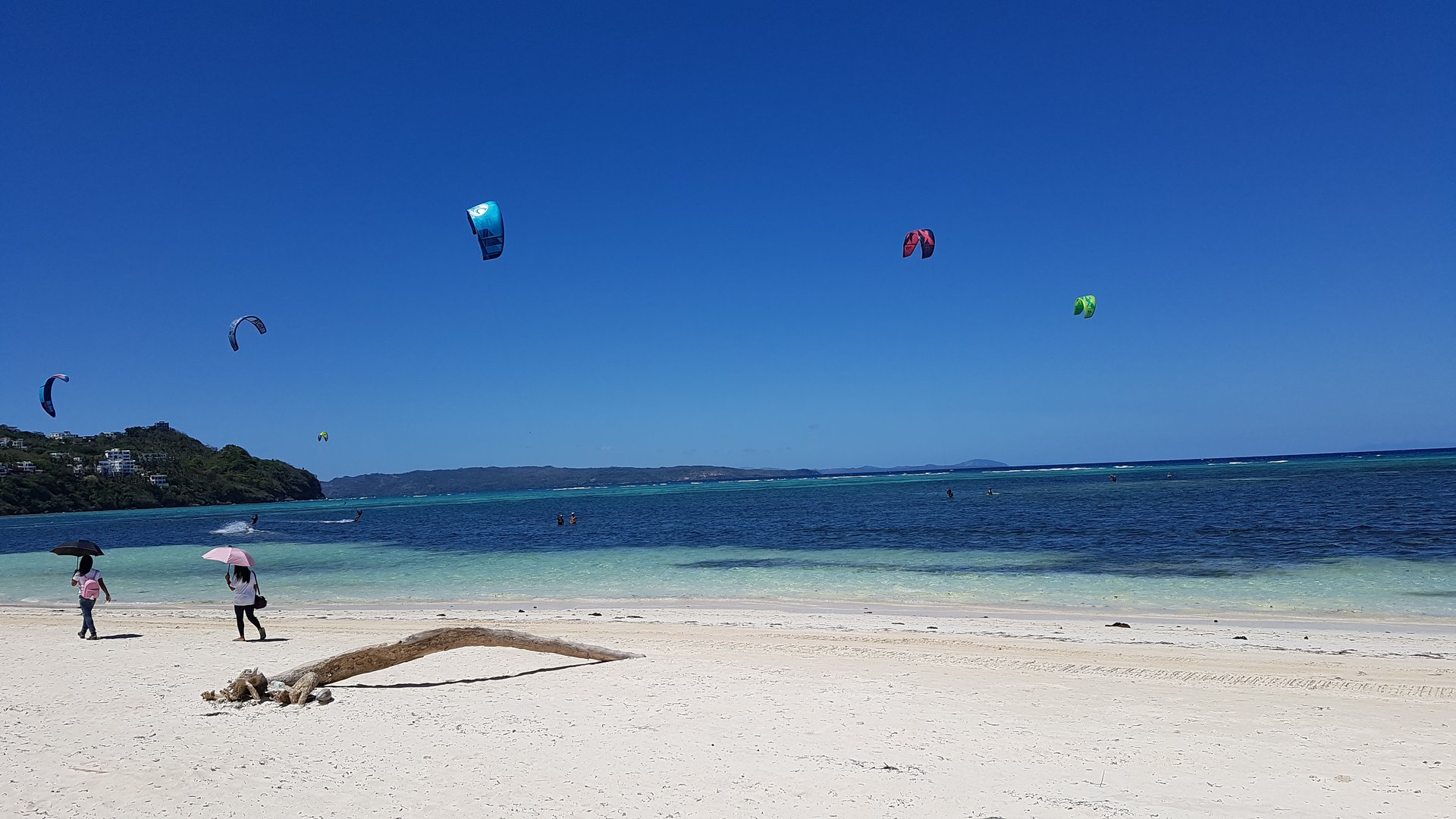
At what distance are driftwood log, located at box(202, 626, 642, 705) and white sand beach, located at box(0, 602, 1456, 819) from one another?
0.19 meters

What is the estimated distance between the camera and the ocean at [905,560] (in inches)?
596

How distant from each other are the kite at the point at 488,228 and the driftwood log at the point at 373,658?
10.6 m

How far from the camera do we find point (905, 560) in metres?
21.3

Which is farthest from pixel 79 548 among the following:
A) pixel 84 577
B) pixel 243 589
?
pixel 243 589

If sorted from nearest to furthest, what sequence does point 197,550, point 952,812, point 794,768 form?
point 952,812, point 794,768, point 197,550

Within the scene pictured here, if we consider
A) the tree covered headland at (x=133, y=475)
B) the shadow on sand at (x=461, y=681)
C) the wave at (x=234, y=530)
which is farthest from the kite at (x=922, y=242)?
the tree covered headland at (x=133, y=475)

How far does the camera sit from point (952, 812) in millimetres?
4406

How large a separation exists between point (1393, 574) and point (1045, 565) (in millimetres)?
6224

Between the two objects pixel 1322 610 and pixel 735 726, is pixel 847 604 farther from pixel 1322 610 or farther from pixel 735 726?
pixel 735 726

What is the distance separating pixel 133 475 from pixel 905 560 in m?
138

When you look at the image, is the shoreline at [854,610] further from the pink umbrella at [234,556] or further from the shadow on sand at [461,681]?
the shadow on sand at [461,681]

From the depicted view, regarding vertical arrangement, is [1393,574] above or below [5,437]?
below

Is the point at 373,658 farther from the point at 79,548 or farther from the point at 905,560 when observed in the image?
the point at 905,560

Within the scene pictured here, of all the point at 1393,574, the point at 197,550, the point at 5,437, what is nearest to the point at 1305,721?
the point at 1393,574
